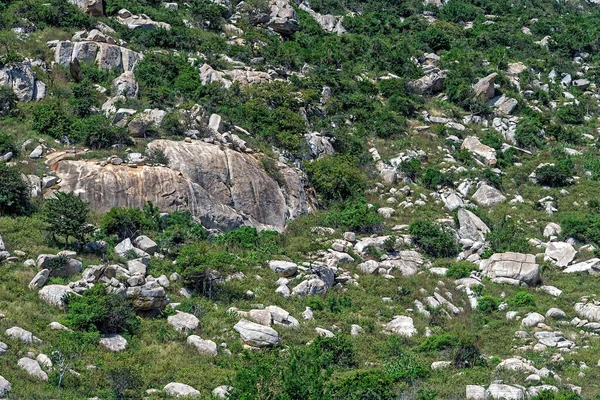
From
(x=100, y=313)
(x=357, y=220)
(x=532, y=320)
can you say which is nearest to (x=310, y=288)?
(x=357, y=220)

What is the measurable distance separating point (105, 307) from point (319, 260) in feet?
44.7

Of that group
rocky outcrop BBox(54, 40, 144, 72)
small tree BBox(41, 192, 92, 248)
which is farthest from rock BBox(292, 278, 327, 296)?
rocky outcrop BBox(54, 40, 144, 72)

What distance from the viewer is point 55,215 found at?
29.9 m

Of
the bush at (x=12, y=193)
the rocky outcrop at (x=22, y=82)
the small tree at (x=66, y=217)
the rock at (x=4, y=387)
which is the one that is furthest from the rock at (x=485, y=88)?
the rock at (x=4, y=387)

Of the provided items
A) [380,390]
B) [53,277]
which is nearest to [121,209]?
[53,277]

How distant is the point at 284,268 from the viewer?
109ft

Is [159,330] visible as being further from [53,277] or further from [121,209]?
[121,209]

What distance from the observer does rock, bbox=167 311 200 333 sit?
26.5 m

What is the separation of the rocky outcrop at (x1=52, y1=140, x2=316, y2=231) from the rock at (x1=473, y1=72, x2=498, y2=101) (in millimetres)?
22906

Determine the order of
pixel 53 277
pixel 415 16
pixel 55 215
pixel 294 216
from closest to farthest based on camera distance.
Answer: pixel 53 277, pixel 55 215, pixel 294 216, pixel 415 16

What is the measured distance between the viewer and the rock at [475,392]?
76.0 ft

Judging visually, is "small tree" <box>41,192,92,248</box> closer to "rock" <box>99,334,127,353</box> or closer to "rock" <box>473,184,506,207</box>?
"rock" <box>99,334,127,353</box>

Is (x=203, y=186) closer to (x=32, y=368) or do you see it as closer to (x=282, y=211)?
(x=282, y=211)

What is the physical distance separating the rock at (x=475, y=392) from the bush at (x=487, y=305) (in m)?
9.66
